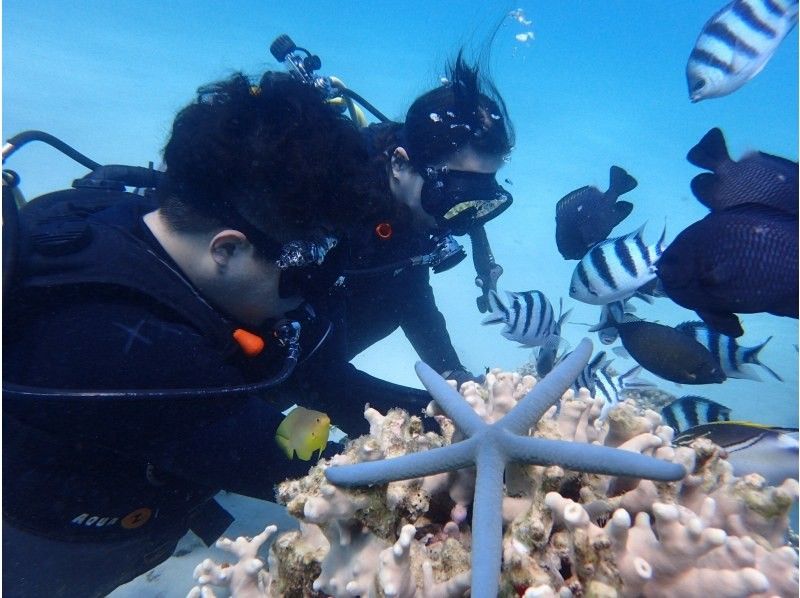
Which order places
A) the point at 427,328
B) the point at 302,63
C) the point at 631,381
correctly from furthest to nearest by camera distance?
the point at 427,328 → the point at 302,63 → the point at 631,381

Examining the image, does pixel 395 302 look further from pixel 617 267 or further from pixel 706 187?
pixel 706 187

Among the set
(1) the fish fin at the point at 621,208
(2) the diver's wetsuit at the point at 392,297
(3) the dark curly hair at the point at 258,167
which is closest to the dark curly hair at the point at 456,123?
(2) the diver's wetsuit at the point at 392,297

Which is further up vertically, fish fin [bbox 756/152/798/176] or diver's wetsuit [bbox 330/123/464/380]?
fish fin [bbox 756/152/798/176]

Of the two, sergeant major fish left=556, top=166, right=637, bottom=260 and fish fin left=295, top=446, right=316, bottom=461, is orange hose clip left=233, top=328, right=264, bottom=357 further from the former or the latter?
sergeant major fish left=556, top=166, right=637, bottom=260

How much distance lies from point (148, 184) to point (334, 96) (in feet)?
6.28

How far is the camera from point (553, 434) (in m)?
2.01

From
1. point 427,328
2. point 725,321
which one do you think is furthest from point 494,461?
point 427,328

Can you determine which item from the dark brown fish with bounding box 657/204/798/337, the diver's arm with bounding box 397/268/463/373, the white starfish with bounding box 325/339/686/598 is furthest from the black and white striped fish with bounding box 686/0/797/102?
the diver's arm with bounding box 397/268/463/373

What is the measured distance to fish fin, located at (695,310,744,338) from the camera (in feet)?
7.49

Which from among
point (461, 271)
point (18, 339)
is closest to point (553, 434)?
point (18, 339)

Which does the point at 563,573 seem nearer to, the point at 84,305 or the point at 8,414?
the point at 84,305

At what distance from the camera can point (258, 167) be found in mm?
2576

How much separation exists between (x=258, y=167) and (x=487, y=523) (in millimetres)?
1993

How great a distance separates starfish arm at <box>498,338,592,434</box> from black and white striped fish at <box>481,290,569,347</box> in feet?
8.82
